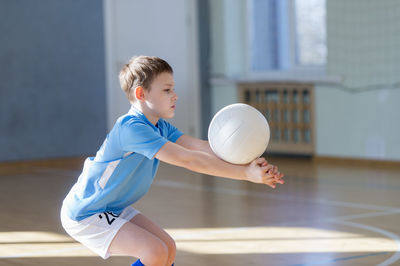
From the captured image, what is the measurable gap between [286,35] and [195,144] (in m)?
5.28

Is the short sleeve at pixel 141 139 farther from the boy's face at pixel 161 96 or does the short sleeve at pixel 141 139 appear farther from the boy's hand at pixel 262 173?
the boy's hand at pixel 262 173

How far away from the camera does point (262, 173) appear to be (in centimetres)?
189

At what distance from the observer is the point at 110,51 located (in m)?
7.59

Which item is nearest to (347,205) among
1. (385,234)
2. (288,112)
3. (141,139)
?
(385,234)

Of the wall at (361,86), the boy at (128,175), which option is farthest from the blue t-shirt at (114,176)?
the wall at (361,86)

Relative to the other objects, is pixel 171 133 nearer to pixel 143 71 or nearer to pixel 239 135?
pixel 143 71

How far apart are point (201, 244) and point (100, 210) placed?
104 centimetres

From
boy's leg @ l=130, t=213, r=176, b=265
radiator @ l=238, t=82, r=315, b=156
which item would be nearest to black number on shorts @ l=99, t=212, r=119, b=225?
boy's leg @ l=130, t=213, r=176, b=265

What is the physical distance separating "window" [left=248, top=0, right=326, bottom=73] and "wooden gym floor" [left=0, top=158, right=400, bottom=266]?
151cm

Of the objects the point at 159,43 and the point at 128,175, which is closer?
the point at 128,175

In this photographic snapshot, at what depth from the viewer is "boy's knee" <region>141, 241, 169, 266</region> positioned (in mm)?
2102

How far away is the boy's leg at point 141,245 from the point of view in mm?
2104

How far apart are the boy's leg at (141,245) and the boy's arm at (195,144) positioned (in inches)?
13.3

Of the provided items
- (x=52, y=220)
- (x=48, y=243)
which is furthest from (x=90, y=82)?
(x=48, y=243)
